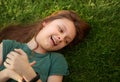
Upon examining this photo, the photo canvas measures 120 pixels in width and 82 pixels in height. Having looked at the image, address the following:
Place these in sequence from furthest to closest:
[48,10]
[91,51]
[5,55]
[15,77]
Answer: [48,10], [91,51], [5,55], [15,77]

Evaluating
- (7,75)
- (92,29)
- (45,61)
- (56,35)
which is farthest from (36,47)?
(92,29)

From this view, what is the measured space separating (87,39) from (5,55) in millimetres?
830

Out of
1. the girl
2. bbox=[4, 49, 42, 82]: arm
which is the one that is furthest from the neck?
bbox=[4, 49, 42, 82]: arm

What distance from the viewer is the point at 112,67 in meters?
3.13

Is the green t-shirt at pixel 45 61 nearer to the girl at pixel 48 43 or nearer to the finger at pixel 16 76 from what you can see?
the girl at pixel 48 43

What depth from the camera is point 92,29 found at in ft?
10.7

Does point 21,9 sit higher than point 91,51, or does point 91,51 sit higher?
point 21,9

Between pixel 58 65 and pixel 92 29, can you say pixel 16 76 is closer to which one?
pixel 58 65

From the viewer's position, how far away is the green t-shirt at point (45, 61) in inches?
118

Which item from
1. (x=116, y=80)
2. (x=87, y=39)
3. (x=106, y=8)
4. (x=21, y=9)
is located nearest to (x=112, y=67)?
(x=116, y=80)

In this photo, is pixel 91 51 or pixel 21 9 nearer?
pixel 91 51

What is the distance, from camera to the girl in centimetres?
292

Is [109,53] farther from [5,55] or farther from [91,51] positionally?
[5,55]

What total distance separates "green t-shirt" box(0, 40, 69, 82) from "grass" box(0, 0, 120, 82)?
168 millimetres
